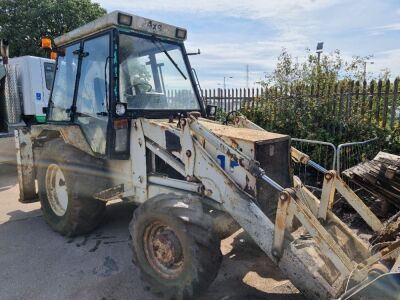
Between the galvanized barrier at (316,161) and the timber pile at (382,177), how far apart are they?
1.01m

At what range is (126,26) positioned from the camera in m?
3.92

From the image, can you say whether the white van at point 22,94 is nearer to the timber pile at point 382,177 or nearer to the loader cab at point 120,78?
the loader cab at point 120,78

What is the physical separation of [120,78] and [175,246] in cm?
193

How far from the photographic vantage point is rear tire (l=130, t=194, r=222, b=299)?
9.29ft

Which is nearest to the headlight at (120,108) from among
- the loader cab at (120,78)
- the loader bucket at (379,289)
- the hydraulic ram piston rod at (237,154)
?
the loader cab at (120,78)

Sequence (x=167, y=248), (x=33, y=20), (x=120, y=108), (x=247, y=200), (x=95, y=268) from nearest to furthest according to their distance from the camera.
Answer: (x=247, y=200), (x=167, y=248), (x=120, y=108), (x=95, y=268), (x=33, y=20)

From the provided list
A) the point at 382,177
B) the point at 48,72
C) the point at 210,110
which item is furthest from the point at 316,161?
the point at 48,72

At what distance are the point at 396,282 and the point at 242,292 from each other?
1449 mm

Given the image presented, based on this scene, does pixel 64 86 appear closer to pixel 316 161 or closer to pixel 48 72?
pixel 48 72

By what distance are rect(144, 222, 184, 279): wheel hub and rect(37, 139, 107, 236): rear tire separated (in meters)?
1.32

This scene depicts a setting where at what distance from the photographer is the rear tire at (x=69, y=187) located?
4254 millimetres

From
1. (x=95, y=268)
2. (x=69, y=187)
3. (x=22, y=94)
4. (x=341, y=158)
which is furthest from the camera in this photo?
(x=22, y=94)

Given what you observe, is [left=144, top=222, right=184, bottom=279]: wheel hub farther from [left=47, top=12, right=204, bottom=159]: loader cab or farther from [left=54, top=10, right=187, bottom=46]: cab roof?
[left=54, top=10, right=187, bottom=46]: cab roof

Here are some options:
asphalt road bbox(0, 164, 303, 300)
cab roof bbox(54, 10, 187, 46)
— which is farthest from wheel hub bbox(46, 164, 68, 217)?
cab roof bbox(54, 10, 187, 46)
